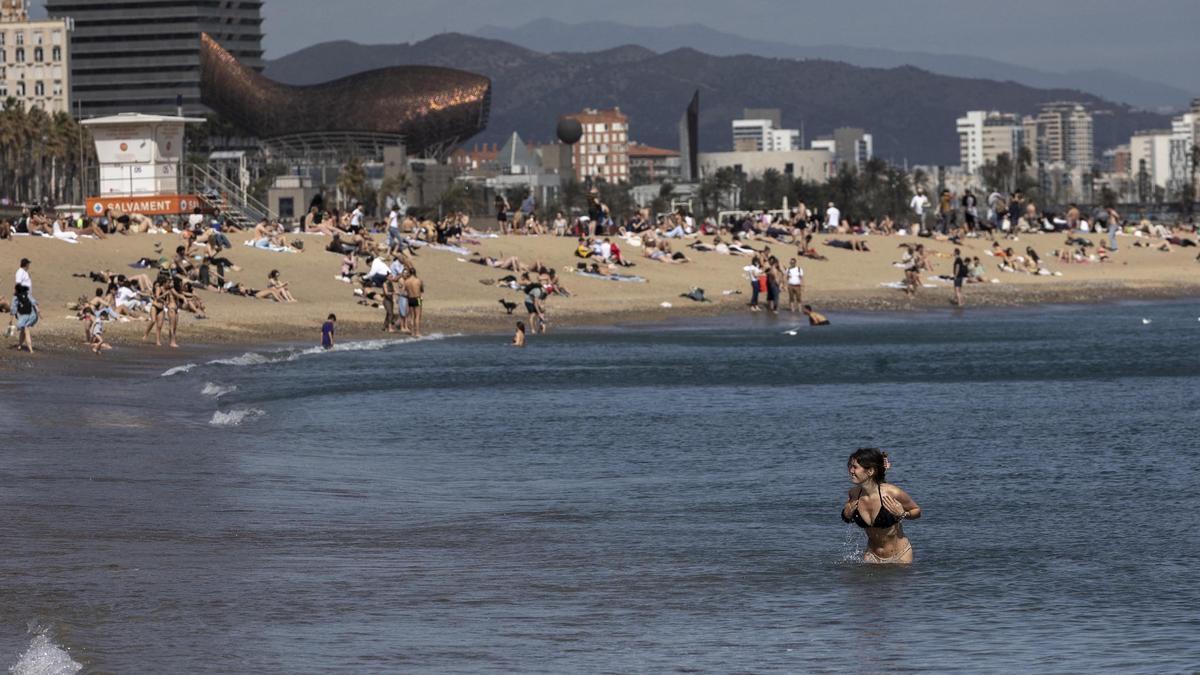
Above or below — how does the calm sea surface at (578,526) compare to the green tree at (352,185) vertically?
below

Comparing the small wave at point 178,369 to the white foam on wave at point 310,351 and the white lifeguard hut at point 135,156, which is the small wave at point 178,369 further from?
the white lifeguard hut at point 135,156

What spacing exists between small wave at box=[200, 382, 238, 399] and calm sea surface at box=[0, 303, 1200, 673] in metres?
0.11

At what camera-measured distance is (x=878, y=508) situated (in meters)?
13.0

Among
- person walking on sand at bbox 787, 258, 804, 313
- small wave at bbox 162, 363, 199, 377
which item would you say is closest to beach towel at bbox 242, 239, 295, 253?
person walking on sand at bbox 787, 258, 804, 313

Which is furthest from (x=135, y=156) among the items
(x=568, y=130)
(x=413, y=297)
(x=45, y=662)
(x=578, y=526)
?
(x=568, y=130)

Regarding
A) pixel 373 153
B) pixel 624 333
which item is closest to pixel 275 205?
pixel 373 153

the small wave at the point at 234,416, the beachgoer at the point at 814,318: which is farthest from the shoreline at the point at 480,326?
the small wave at the point at 234,416

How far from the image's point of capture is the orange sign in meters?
51.5

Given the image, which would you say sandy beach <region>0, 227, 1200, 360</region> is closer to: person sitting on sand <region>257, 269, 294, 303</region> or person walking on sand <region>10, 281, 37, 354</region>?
person sitting on sand <region>257, 269, 294, 303</region>

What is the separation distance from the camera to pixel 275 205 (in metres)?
129

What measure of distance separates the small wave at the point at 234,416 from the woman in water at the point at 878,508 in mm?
10856

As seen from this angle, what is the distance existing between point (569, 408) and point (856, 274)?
31497 millimetres

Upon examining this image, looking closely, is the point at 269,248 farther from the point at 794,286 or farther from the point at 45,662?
the point at 45,662

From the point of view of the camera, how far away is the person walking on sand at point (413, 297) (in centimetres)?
3847
